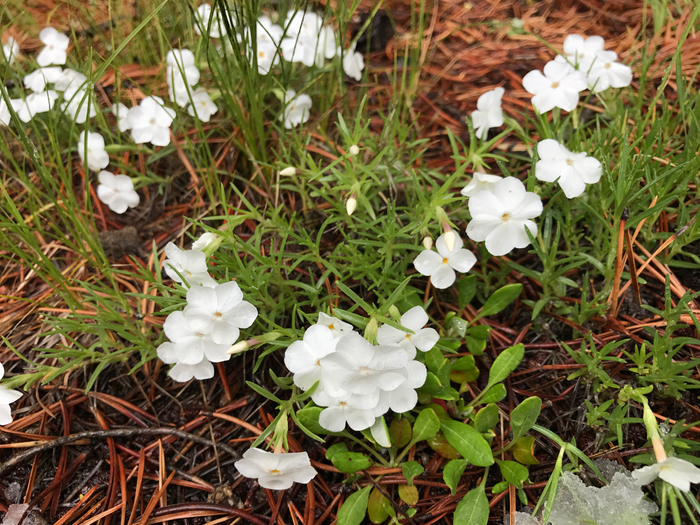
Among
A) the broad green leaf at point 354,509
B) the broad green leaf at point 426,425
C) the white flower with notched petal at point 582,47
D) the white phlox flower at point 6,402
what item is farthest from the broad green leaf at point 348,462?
the white flower with notched petal at point 582,47

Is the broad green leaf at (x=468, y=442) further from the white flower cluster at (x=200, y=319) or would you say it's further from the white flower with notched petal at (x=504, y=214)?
the white flower cluster at (x=200, y=319)

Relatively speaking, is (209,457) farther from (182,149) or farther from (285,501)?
(182,149)

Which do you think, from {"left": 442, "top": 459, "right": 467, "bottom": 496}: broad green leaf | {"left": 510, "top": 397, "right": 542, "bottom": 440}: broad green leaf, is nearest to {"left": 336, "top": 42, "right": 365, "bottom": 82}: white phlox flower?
{"left": 510, "top": 397, "right": 542, "bottom": 440}: broad green leaf

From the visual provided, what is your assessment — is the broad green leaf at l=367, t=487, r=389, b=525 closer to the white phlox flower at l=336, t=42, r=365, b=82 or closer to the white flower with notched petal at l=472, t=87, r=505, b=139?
the white flower with notched petal at l=472, t=87, r=505, b=139

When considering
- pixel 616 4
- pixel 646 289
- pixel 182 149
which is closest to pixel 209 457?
pixel 182 149

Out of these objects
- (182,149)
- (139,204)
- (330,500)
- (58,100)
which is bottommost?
(330,500)

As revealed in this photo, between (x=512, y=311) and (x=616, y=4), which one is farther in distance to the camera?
(x=616, y=4)
